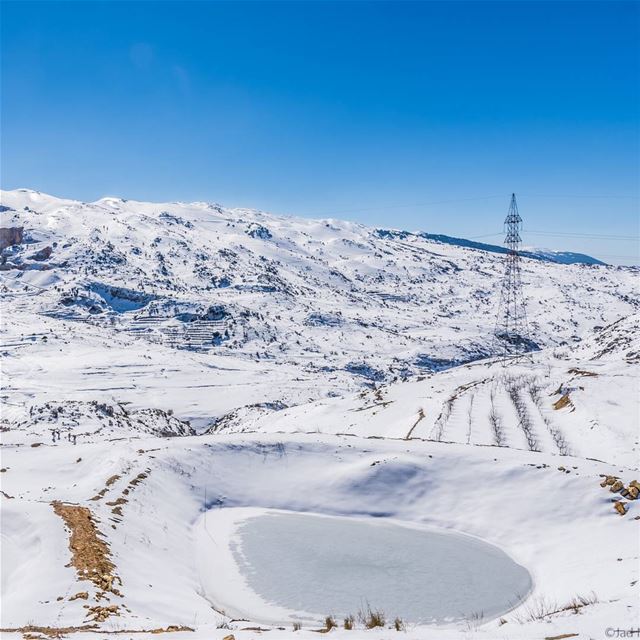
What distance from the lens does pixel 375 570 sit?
18.5 m

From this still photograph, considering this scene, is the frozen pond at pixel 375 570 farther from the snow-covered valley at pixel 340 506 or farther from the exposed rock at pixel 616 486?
the exposed rock at pixel 616 486

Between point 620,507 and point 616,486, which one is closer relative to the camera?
point 620,507

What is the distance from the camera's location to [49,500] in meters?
20.7

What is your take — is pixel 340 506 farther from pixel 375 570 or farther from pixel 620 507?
pixel 620 507

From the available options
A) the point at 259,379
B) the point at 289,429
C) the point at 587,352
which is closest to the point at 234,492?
the point at 289,429

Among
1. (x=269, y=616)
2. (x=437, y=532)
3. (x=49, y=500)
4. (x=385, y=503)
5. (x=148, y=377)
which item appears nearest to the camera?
(x=269, y=616)

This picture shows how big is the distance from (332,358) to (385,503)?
5224 inches

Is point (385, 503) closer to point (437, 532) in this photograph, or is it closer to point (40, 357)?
point (437, 532)

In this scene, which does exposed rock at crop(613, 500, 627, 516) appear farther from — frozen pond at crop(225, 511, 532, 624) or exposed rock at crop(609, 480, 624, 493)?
frozen pond at crop(225, 511, 532, 624)

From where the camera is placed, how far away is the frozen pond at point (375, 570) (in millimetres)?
16281

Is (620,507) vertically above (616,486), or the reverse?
(616,486)

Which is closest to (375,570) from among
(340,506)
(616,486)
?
(340,506)

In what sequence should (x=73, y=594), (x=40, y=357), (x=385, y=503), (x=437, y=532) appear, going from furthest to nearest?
(x=40, y=357)
(x=385, y=503)
(x=437, y=532)
(x=73, y=594)

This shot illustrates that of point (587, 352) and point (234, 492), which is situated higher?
point (587, 352)
